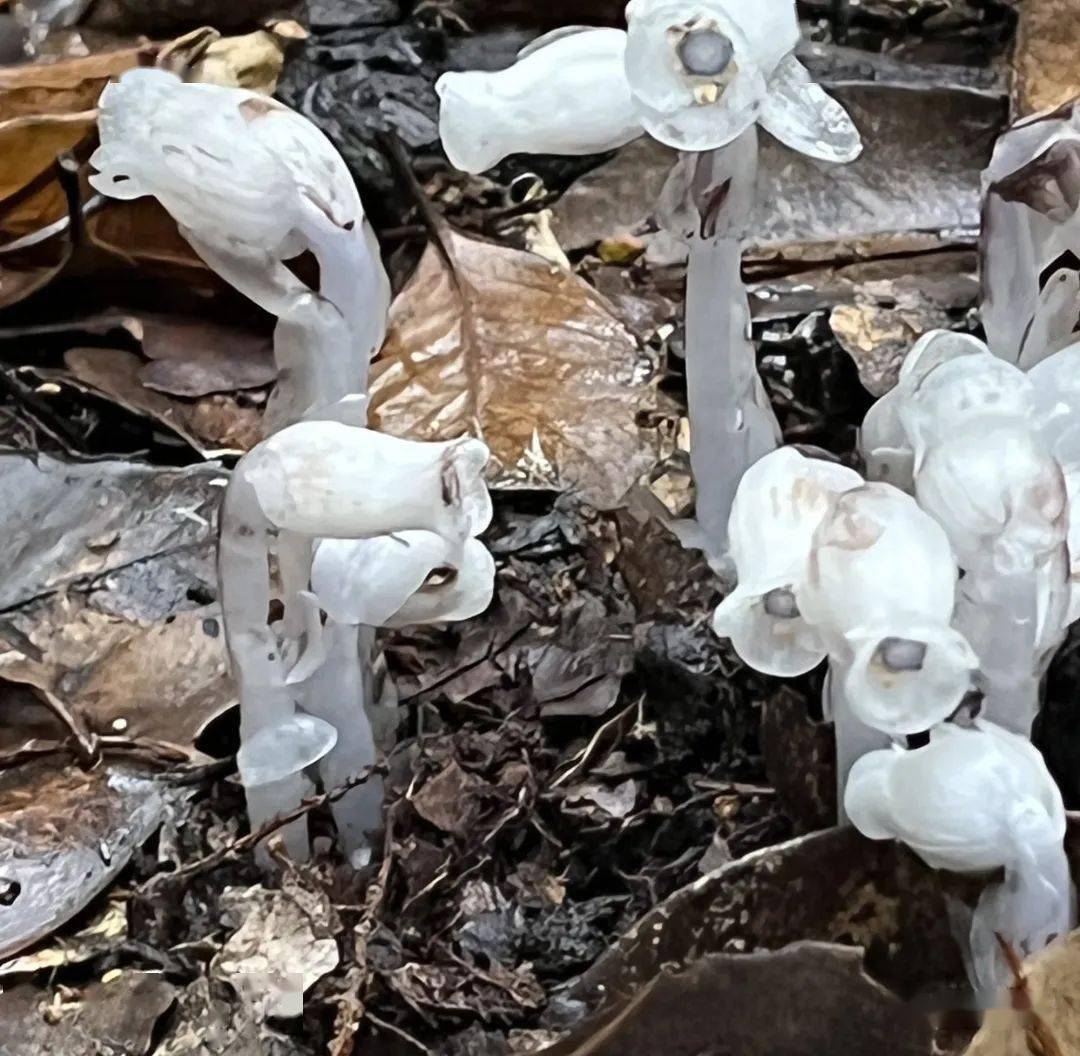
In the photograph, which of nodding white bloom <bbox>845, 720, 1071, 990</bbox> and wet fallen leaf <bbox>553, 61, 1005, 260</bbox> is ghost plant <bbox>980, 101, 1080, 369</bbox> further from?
wet fallen leaf <bbox>553, 61, 1005, 260</bbox>

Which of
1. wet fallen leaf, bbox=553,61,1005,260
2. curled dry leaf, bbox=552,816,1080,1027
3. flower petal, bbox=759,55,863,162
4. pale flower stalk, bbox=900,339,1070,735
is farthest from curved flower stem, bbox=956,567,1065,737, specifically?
wet fallen leaf, bbox=553,61,1005,260

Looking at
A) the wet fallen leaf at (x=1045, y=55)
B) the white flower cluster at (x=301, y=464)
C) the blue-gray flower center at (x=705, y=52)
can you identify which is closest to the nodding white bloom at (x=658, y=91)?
the blue-gray flower center at (x=705, y=52)

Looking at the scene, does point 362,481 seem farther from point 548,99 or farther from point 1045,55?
point 1045,55

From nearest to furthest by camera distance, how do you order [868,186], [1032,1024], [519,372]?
1. [1032,1024]
2. [519,372]
3. [868,186]

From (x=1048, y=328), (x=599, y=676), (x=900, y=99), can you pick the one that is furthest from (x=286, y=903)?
(x=900, y=99)

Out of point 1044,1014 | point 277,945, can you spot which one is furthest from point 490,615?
point 1044,1014

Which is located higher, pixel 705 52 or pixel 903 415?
pixel 705 52

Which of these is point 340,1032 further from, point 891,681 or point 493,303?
point 493,303
